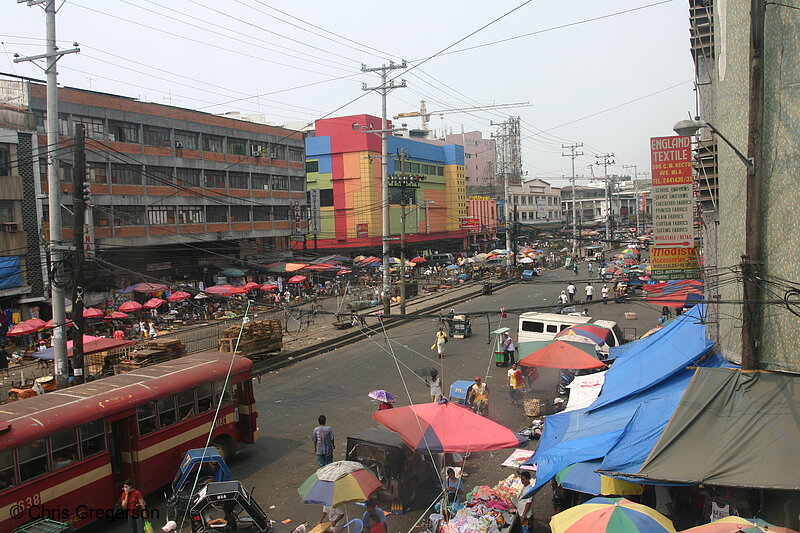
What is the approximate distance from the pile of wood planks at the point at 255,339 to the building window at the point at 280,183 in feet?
92.9

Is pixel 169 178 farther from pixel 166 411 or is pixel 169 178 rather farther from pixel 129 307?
pixel 166 411

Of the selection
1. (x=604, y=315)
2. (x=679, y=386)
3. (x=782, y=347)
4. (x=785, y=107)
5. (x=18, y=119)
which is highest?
(x=18, y=119)

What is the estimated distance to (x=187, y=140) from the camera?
133 ft

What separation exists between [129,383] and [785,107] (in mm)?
11465

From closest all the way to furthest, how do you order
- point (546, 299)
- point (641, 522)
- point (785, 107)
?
point (641, 522), point (785, 107), point (546, 299)

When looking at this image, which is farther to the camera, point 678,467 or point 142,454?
point 142,454

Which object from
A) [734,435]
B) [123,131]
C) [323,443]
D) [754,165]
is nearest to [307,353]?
[323,443]

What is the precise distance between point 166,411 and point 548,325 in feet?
44.3

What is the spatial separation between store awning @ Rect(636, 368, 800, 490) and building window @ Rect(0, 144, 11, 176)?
2982 centimetres

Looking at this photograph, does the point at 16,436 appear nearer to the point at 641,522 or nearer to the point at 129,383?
the point at 129,383

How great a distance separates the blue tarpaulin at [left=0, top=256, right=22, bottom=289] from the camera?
2734cm

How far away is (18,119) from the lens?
28312 millimetres

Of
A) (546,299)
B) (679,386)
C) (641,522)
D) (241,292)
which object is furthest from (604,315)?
(641,522)

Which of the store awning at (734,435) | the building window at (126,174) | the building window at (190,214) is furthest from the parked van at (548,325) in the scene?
the building window at (190,214)
